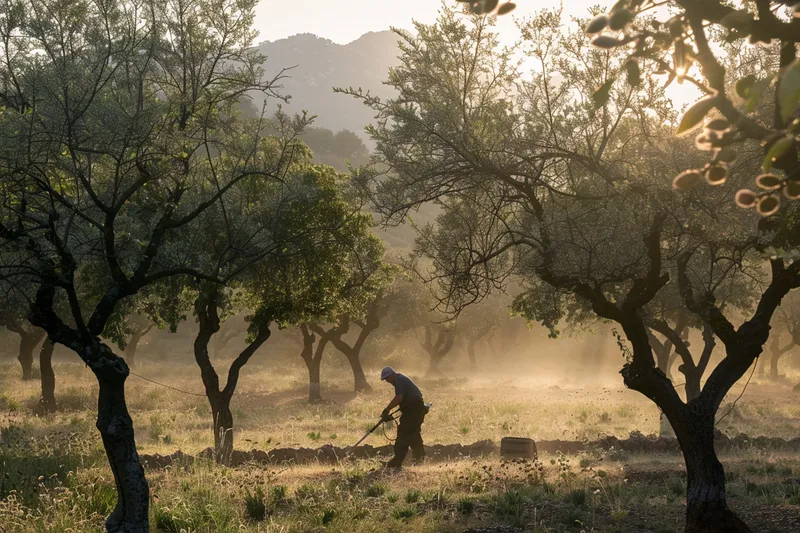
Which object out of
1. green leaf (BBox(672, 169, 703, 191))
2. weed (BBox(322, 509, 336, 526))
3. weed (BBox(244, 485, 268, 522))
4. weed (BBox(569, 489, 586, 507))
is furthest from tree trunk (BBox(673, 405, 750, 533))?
green leaf (BBox(672, 169, 703, 191))

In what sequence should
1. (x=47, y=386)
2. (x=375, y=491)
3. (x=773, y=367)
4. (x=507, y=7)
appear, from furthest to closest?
(x=773, y=367), (x=47, y=386), (x=375, y=491), (x=507, y=7)

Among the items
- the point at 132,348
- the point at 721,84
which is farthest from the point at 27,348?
the point at 721,84

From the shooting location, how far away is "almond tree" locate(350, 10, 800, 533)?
30.2ft

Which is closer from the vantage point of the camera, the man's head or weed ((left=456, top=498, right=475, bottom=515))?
weed ((left=456, top=498, right=475, bottom=515))

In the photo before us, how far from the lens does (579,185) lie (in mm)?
11125

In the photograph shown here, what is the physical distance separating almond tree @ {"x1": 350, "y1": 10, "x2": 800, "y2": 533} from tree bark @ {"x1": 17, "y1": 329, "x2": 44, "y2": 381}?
28.9 metres

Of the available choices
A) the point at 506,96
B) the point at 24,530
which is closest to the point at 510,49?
the point at 506,96

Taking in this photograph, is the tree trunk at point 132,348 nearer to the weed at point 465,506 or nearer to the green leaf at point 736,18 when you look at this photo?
the weed at point 465,506

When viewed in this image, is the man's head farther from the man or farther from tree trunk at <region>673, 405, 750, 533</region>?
tree trunk at <region>673, 405, 750, 533</region>

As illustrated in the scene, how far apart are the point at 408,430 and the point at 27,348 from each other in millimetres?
27125

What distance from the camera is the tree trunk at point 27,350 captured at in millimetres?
34191

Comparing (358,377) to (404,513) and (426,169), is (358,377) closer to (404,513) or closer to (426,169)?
(404,513)

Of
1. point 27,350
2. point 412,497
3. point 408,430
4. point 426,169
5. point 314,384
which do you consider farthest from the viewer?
point 314,384

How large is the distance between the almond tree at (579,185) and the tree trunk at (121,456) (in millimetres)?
3990
